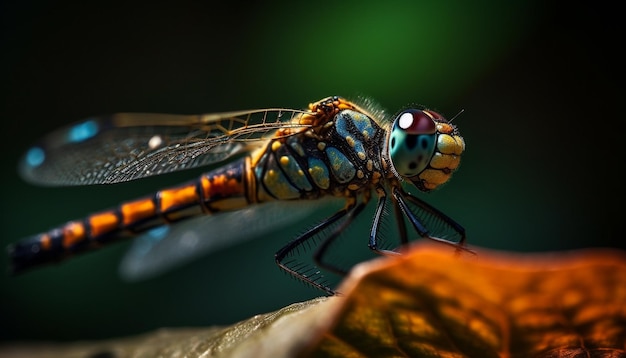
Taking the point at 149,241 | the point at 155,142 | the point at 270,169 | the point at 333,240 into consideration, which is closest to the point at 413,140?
the point at 333,240

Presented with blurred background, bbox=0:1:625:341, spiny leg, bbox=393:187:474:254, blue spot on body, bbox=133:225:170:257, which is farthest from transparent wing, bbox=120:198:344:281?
spiny leg, bbox=393:187:474:254

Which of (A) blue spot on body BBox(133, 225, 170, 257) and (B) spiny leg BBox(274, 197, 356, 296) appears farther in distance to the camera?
(A) blue spot on body BBox(133, 225, 170, 257)

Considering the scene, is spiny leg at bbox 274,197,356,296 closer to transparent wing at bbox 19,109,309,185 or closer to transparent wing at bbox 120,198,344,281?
transparent wing at bbox 19,109,309,185

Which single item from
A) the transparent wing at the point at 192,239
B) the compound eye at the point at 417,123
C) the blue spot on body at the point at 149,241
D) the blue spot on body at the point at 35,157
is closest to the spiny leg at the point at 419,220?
the compound eye at the point at 417,123

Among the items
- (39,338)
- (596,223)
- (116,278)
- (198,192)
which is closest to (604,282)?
(198,192)

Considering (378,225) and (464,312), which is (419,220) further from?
(464,312)

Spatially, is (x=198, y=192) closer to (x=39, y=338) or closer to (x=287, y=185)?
(x=287, y=185)
